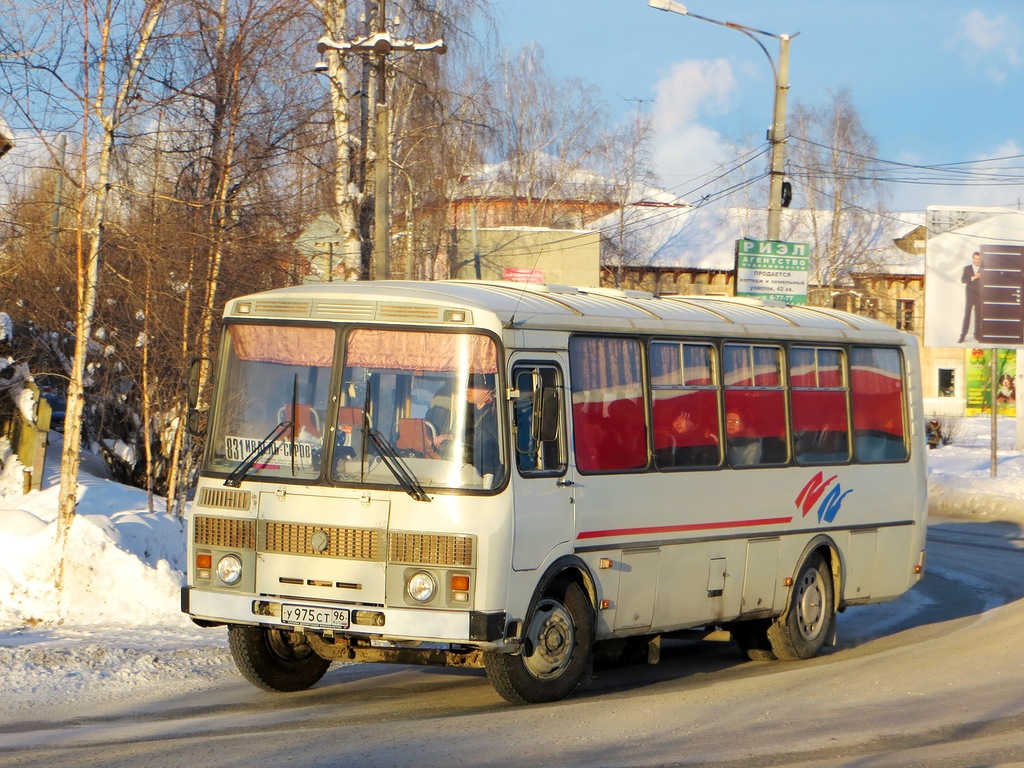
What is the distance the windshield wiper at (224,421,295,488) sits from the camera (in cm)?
863

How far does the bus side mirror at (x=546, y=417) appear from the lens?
827 cm

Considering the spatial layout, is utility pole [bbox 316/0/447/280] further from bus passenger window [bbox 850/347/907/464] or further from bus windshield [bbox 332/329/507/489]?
bus windshield [bbox 332/329/507/489]

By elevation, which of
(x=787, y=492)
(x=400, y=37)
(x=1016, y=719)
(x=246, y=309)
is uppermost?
(x=400, y=37)

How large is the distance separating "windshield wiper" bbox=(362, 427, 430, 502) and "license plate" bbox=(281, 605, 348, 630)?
30.4 inches

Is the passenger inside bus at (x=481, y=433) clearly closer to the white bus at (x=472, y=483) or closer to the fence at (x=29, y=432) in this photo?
the white bus at (x=472, y=483)

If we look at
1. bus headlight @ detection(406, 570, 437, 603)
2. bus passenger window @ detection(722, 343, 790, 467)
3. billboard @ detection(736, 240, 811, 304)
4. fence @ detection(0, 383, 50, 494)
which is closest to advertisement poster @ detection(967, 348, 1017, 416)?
billboard @ detection(736, 240, 811, 304)

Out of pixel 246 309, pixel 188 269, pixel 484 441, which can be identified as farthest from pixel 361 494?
pixel 188 269

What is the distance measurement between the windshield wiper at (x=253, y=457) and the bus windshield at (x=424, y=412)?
0.41 m

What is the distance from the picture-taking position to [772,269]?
2375cm

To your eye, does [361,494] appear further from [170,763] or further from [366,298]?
[170,763]

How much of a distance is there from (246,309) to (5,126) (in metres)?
4.39

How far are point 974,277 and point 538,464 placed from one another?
27.3 m

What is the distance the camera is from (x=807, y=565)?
1141 cm

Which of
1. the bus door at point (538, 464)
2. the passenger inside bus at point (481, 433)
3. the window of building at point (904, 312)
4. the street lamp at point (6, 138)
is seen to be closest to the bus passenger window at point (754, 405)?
the bus door at point (538, 464)
